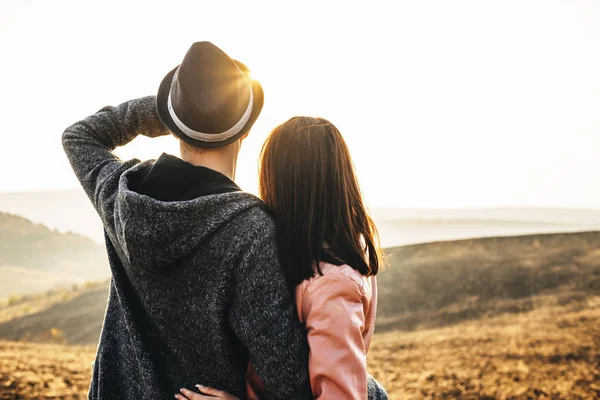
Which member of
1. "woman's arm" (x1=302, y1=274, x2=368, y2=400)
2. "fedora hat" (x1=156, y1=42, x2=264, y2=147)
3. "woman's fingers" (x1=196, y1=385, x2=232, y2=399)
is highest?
"fedora hat" (x1=156, y1=42, x2=264, y2=147)

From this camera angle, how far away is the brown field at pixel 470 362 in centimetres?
611

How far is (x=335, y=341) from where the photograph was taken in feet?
4.20

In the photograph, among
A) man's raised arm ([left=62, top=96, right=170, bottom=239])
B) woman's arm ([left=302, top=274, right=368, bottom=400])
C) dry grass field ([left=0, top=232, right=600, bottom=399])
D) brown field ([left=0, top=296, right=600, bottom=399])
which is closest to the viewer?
woman's arm ([left=302, top=274, right=368, bottom=400])

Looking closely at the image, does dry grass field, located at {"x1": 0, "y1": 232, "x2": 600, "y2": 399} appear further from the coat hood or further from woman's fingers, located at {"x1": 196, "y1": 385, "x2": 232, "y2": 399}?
the coat hood

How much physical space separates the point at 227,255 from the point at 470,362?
23.3 ft

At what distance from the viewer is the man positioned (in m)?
1.32

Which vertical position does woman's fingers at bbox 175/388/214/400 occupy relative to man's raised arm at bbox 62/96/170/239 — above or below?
below

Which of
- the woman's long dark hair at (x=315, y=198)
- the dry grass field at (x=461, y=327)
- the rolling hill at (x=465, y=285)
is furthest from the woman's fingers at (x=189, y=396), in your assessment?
the rolling hill at (x=465, y=285)

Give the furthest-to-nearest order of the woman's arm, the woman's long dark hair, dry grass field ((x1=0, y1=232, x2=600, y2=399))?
dry grass field ((x1=0, y1=232, x2=600, y2=399))
the woman's long dark hair
the woman's arm

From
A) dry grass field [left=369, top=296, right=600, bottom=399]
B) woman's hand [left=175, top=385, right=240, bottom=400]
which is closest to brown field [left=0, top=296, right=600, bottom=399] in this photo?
dry grass field [left=369, top=296, right=600, bottom=399]

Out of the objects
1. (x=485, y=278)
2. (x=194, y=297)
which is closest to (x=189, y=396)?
(x=194, y=297)

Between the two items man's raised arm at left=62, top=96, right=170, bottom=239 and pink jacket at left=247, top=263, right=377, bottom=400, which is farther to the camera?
man's raised arm at left=62, top=96, right=170, bottom=239

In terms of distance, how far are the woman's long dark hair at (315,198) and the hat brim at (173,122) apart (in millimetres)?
119

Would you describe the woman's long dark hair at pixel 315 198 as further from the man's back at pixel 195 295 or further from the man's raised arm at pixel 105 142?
the man's raised arm at pixel 105 142
